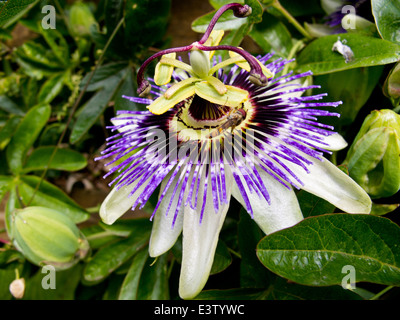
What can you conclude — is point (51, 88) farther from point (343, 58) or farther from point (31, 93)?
point (343, 58)

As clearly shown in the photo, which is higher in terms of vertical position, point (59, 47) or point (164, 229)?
point (59, 47)

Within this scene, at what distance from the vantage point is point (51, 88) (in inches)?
63.6

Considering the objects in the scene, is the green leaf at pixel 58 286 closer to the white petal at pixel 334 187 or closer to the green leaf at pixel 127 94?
the green leaf at pixel 127 94

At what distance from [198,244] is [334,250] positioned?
0.29 meters

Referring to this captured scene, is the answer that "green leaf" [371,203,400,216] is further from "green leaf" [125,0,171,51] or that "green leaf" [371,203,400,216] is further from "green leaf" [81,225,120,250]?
"green leaf" [125,0,171,51]

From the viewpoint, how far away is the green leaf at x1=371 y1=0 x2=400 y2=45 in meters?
1.04

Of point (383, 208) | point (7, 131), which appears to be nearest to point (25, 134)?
point (7, 131)

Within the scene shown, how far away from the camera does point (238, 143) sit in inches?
41.1

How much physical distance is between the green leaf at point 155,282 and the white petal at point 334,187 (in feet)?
1.73

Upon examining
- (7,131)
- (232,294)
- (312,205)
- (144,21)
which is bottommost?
(232,294)

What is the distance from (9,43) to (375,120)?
1.81 m

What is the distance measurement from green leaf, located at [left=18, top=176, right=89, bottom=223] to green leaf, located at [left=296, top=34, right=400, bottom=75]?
32.4 inches

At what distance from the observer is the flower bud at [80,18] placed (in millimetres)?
1647

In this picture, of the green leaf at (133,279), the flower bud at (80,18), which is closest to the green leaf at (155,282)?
the green leaf at (133,279)
